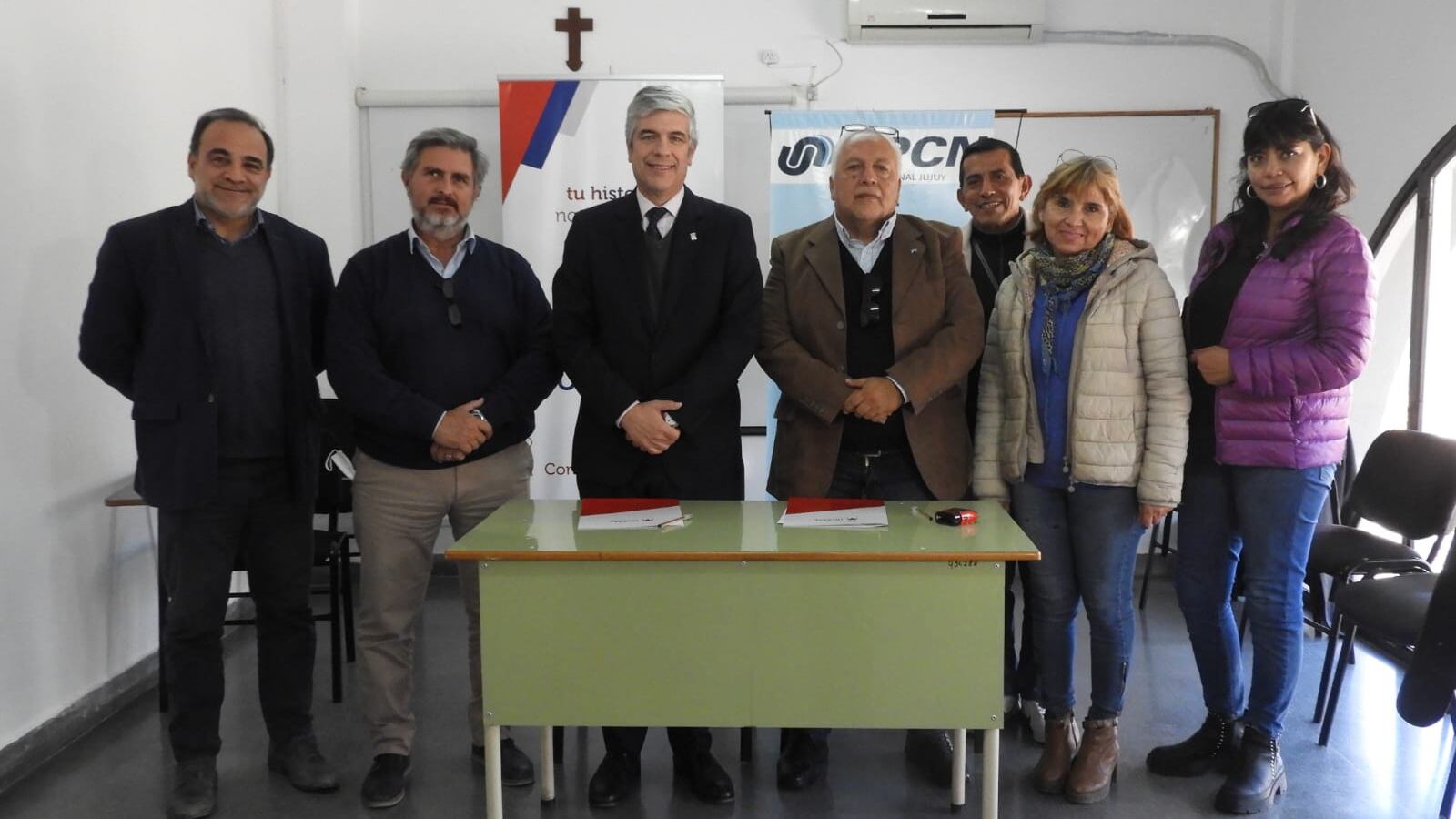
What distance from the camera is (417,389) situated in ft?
8.95

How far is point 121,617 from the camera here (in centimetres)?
349

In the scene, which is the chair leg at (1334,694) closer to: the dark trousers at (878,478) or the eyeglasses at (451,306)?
the dark trousers at (878,478)

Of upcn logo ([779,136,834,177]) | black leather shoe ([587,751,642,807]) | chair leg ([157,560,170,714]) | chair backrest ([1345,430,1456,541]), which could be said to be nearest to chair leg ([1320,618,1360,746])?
chair backrest ([1345,430,1456,541])

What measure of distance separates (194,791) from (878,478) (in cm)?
189

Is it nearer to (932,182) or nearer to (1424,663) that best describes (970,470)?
(1424,663)

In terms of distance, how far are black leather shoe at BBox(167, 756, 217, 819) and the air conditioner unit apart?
13.1ft

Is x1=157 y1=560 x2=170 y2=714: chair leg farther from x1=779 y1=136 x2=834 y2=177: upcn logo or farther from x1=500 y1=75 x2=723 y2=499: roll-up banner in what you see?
x1=779 y1=136 x2=834 y2=177: upcn logo

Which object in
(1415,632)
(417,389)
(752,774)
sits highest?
(417,389)

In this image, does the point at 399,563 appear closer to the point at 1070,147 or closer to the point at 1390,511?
the point at 1390,511

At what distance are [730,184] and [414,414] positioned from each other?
2798mm

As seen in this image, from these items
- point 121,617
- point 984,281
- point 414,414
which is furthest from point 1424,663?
point 121,617

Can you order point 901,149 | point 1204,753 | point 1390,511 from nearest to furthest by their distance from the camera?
point 1204,753
point 1390,511
point 901,149

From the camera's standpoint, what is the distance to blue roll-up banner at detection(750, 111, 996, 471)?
4750mm

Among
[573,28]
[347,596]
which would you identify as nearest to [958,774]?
[347,596]
